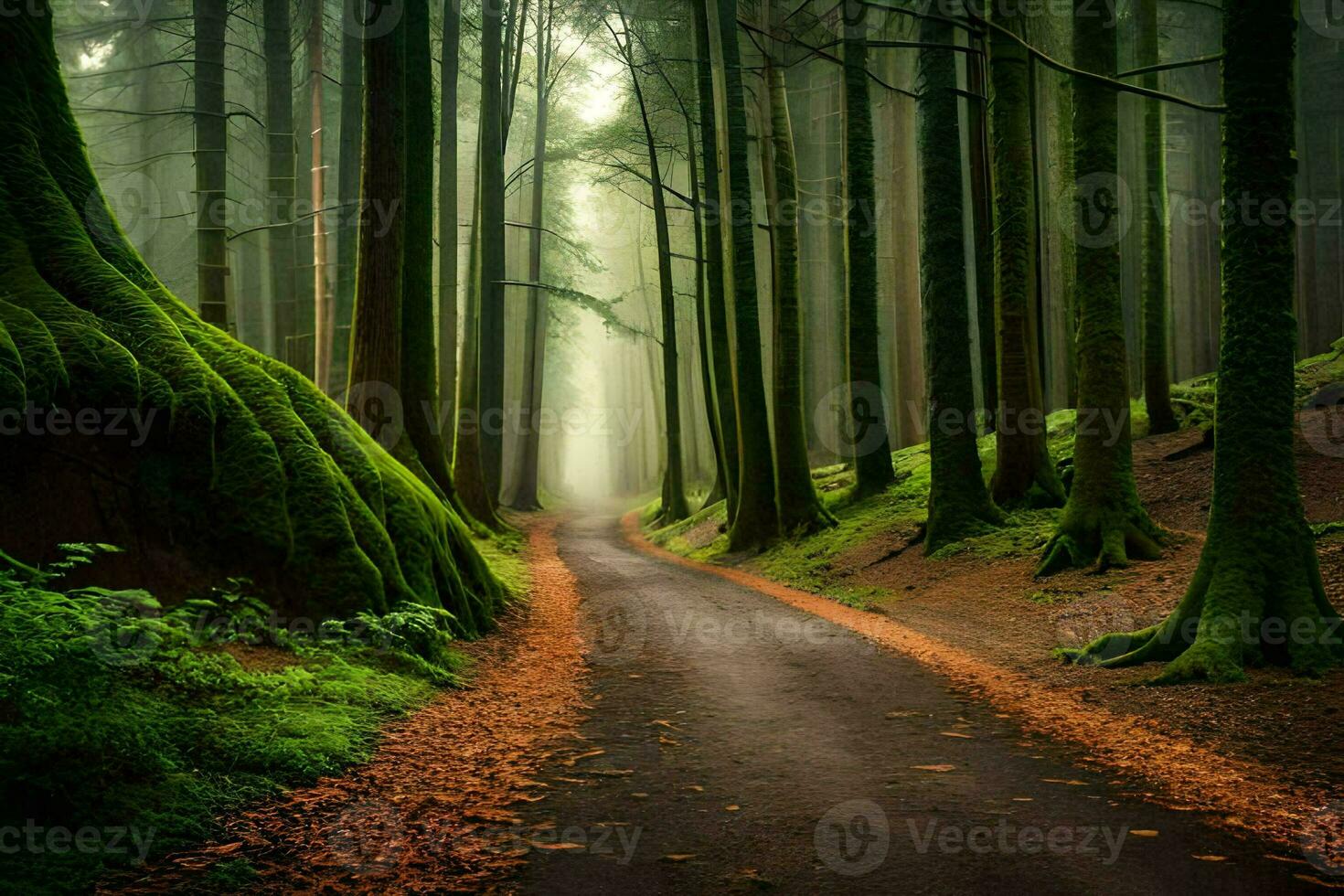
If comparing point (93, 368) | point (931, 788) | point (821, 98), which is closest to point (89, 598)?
point (93, 368)

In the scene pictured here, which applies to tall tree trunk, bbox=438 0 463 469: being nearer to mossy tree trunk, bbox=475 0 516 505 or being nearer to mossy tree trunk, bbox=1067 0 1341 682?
mossy tree trunk, bbox=475 0 516 505

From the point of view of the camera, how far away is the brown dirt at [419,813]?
10.2ft

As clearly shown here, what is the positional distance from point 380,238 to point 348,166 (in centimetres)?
536

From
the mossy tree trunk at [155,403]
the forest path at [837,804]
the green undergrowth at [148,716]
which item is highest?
the mossy tree trunk at [155,403]

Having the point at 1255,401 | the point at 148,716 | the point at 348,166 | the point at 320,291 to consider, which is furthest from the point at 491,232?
the point at 148,716

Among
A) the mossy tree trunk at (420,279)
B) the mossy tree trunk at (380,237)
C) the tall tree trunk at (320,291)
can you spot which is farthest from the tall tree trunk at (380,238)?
the tall tree trunk at (320,291)

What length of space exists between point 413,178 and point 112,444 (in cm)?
668

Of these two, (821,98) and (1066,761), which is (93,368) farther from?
(821,98)

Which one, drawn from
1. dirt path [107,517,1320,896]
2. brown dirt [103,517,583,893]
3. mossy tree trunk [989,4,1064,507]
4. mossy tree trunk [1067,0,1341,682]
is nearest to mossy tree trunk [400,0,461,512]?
dirt path [107,517,1320,896]

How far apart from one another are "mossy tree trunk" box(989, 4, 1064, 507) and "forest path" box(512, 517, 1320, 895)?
6.44m

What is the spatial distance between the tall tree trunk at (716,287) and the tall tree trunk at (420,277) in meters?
6.54

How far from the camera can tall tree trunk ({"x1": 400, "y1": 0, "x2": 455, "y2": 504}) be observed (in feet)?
36.4

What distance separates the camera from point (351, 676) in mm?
5316

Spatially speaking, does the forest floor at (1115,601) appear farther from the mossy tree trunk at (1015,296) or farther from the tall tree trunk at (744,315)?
the tall tree trunk at (744,315)
